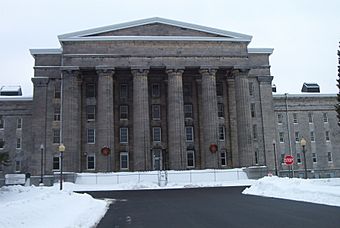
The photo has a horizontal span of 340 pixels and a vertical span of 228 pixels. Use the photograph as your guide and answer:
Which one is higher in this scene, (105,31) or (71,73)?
(105,31)

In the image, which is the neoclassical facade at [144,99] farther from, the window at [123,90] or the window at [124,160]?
the window at [124,160]

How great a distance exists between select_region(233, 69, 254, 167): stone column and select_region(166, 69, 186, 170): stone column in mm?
8113

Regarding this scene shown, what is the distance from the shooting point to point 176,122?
54.4 metres

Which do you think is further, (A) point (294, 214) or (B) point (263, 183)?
(B) point (263, 183)

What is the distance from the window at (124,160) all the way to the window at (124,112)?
521 cm

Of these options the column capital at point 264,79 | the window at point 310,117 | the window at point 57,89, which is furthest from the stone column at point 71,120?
the window at point 310,117

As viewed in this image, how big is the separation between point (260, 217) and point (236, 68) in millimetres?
43899

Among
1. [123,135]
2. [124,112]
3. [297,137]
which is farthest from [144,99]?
[297,137]

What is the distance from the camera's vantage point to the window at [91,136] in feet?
190

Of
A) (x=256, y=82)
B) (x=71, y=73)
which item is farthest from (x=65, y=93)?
(x=256, y=82)

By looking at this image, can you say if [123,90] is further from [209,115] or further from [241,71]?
[241,71]

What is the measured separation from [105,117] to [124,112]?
20.3ft

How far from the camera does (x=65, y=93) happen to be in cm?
5488

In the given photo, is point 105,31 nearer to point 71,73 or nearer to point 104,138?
point 71,73
